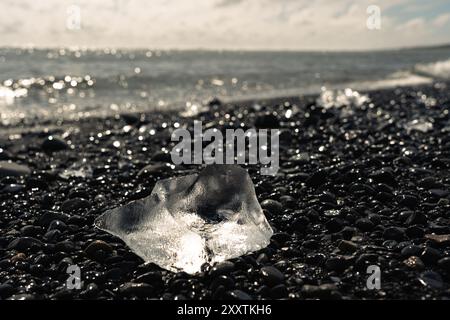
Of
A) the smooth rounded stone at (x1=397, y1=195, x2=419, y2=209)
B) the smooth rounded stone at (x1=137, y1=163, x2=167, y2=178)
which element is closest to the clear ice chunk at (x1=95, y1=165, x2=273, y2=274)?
the smooth rounded stone at (x1=397, y1=195, x2=419, y2=209)

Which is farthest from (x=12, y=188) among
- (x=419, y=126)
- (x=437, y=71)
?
(x=437, y=71)

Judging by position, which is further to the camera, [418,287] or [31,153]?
[31,153]

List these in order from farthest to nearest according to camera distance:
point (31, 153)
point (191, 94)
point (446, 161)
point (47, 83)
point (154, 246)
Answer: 1. point (47, 83)
2. point (191, 94)
3. point (31, 153)
4. point (446, 161)
5. point (154, 246)

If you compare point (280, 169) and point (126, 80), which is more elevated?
point (126, 80)

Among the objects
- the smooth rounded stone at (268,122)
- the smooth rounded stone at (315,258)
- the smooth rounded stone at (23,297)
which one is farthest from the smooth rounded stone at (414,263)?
the smooth rounded stone at (268,122)

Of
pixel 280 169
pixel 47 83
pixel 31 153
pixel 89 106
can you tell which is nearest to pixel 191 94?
pixel 89 106

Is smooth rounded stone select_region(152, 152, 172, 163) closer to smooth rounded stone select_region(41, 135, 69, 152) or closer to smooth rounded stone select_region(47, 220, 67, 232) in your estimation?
smooth rounded stone select_region(41, 135, 69, 152)

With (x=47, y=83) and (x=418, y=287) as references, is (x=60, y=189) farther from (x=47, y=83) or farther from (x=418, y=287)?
(x=47, y=83)

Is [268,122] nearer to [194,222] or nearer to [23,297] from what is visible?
[194,222]
